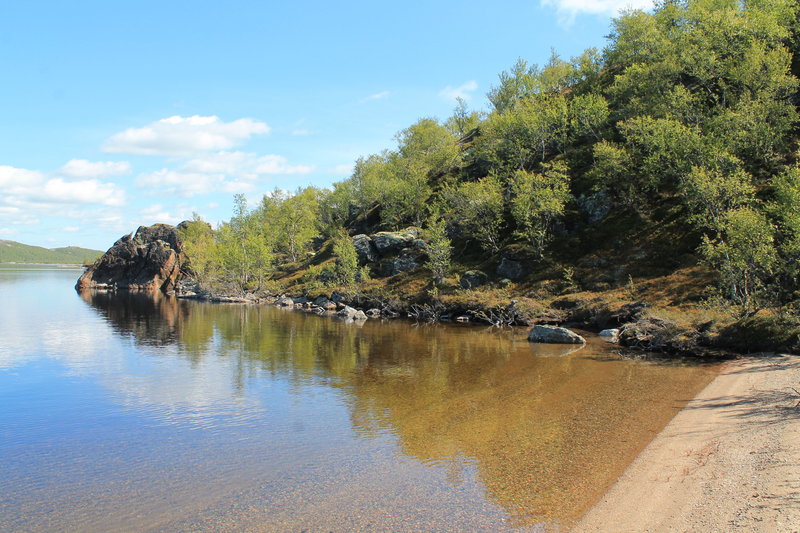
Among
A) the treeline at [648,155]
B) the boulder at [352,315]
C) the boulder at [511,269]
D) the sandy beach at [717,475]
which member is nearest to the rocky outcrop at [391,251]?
the treeline at [648,155]

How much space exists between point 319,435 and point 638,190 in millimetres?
62469

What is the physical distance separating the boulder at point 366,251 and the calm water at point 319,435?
2062 inches

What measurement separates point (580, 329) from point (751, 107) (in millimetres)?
35027

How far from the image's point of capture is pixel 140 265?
137 metres

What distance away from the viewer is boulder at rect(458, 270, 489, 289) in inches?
2616

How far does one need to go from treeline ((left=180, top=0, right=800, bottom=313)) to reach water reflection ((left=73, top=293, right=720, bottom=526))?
52.2 ft

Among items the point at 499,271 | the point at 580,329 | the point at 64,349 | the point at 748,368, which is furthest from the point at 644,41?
the point at 64,349

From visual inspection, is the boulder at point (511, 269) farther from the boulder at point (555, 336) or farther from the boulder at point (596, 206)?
the boulder at point (555, 336)

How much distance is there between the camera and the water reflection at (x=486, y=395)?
1472cm

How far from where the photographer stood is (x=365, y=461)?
Answer: 624 inches

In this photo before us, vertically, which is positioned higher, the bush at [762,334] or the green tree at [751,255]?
the green tree at [751,255]

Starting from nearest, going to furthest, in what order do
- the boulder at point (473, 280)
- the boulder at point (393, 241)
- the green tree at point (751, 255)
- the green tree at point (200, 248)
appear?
the green tree at point (751, 255)
the boulder at point (473, 280)
the boulder at point (393, 241)
the green tree at point (200, 248)

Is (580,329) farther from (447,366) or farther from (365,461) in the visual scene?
(365,461)

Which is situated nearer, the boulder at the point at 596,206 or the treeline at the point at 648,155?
the treeline at the point at 648,155
